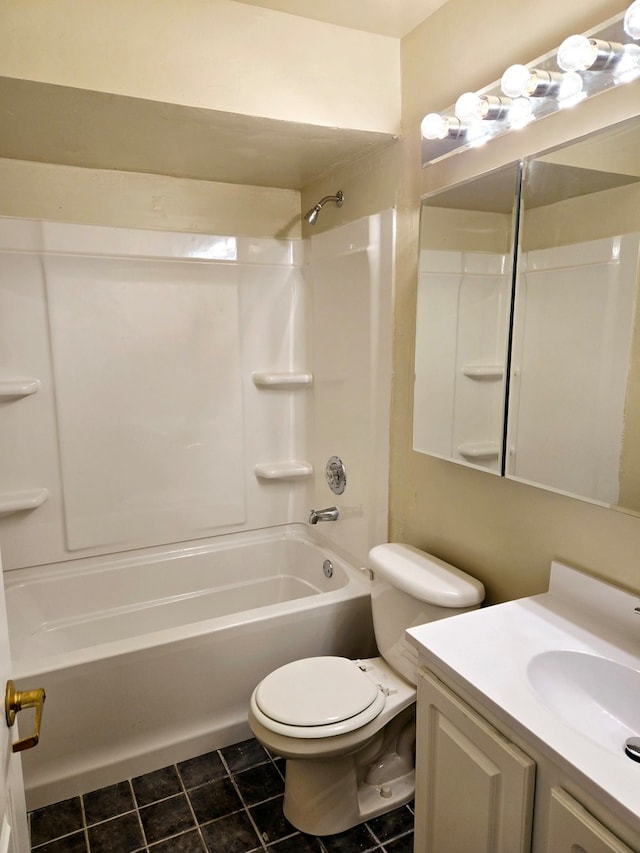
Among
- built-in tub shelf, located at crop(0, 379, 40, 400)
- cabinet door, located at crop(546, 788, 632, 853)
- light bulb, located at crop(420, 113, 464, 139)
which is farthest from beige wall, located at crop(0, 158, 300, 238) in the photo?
cabinet door, located at crop(546, 788, 632, 853)

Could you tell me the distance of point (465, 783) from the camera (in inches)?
45.0

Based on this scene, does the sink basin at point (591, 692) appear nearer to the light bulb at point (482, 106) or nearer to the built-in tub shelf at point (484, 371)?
the built-in tub shelf at point (484, 371)

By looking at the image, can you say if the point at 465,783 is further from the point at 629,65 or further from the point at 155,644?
the point at 629,65

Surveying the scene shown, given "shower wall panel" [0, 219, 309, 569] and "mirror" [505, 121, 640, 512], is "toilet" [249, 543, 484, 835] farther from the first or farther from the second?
"shower wall panel" [0, 219, 309, 569]

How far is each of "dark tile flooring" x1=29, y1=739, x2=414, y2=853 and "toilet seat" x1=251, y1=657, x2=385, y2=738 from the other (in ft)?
1.40

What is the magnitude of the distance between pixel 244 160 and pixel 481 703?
78.6 inches

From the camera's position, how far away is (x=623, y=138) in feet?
3.89

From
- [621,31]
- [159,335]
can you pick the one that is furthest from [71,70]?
[621,31]

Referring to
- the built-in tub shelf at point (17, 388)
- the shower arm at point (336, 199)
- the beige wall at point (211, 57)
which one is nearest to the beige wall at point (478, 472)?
the beige wall at point (211, 57)

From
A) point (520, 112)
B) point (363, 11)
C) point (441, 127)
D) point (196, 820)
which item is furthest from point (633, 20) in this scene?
point (196, 820)

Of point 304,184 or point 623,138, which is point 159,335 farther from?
point 623,138

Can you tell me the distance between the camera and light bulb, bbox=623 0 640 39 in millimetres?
1071

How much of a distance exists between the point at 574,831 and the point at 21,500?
2160mm

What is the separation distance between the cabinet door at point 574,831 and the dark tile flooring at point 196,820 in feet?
2.97
